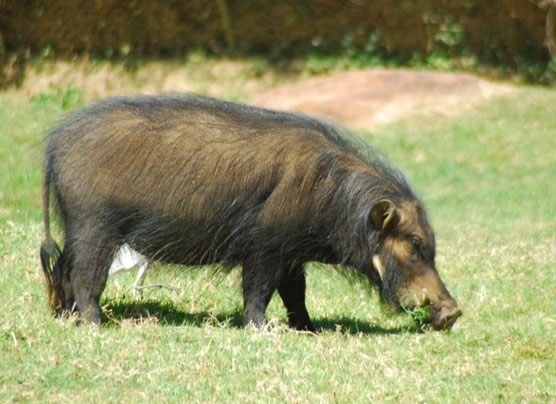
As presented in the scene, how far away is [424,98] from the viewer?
1628cm

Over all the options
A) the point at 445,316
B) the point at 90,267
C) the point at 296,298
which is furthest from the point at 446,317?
the point at 90,267

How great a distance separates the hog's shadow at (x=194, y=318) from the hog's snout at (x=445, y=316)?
10.2 inches

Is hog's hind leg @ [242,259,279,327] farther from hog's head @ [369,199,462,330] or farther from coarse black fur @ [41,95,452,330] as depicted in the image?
hog's head @ [369,199,462,330]

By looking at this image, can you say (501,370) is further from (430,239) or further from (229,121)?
(229,121)

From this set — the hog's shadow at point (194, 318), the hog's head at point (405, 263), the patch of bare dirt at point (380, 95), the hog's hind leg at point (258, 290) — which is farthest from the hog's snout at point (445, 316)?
the patch of bare dirt at point (380, 95)

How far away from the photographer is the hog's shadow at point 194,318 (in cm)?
691

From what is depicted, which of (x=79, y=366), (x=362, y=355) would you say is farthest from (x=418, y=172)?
(x=79, y=366)

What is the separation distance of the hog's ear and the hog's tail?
6.86 feet

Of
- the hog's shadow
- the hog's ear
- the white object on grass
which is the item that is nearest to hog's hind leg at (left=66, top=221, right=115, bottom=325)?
the hog's shadow

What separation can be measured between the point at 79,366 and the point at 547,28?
1440cm

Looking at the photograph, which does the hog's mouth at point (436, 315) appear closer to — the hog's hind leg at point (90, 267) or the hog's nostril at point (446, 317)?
the hog's nostril at point (446, 317)

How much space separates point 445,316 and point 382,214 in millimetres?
772

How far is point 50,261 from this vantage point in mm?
7012

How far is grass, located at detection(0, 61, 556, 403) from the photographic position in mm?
5398
